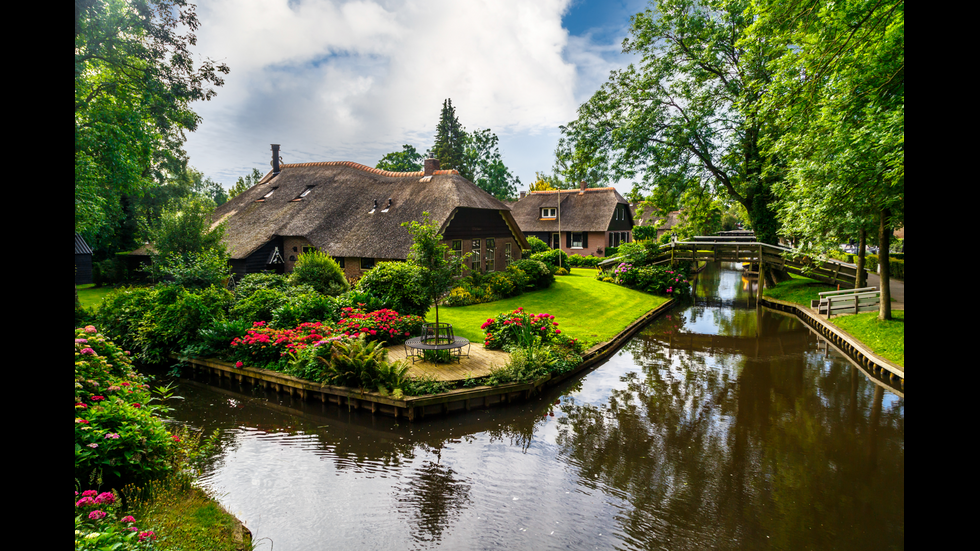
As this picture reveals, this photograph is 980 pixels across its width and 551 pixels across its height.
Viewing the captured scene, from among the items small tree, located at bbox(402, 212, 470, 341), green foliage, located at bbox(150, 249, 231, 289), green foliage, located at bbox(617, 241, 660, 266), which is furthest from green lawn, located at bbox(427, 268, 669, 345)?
green foliage, located at bbox(150, 249, 231, 289)

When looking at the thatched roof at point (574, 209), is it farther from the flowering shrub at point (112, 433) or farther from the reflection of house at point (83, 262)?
the flowering shrub at point (112, 433)

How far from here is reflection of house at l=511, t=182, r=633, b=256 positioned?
132 feet

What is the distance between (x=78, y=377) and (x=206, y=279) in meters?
9.69

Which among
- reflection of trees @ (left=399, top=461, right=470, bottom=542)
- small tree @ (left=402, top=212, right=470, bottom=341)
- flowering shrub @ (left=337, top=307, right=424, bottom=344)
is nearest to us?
reflection of trees @ (left=399, top=461, right=470, bottom=542)

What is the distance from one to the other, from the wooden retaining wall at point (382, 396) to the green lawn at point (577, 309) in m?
3.68

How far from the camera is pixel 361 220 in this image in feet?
79.2

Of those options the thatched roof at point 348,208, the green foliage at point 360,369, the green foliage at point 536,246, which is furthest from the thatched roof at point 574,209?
the green foliage at point 360,369

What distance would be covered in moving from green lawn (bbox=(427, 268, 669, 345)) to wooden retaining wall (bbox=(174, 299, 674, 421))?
3683 mm

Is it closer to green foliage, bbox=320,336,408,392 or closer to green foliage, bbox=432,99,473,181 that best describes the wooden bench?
green foliage, bbox=320,336,408,392

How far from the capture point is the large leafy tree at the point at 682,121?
24.3 metres
